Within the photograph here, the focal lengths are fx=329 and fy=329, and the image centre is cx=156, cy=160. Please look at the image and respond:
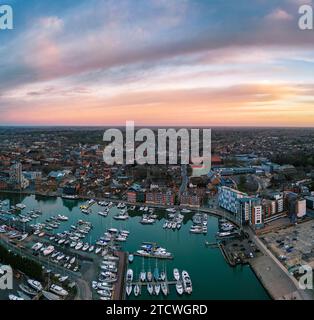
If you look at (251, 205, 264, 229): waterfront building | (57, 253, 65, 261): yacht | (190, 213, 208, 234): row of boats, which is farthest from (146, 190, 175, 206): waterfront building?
(57, 253, 65, 261): yacht

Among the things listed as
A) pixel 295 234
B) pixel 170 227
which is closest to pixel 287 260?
pixel 295 234

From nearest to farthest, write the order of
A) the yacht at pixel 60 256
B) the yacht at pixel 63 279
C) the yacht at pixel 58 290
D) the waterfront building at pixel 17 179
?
the yacht at pixel 58 290
the yacht at pixel 63 279
the yacht at pixel 60 256
the waterfront building at pixel 17 179

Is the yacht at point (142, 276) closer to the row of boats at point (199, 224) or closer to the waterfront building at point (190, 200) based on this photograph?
the row of boats at point (199, 224)

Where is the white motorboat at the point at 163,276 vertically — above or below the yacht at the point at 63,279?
below

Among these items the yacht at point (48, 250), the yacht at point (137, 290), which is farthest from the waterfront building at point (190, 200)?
the yacht at point (137, 290)

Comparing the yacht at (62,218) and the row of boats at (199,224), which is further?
the yacht at (62,218)

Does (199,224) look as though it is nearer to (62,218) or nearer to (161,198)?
(161,198)
